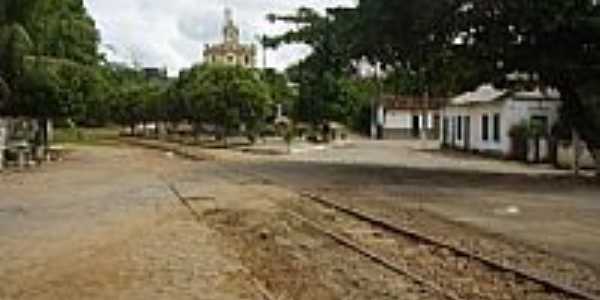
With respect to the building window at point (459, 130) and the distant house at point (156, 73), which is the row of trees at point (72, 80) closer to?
the building window at point (459, 130)

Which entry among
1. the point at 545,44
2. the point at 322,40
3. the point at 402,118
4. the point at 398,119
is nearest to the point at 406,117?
the point at 402,118

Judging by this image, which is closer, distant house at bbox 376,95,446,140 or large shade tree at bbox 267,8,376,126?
large shade tree at bbox 267,8,376,126

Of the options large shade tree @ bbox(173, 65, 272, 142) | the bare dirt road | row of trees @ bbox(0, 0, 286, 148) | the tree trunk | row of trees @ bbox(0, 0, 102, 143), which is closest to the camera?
the bare dirt road

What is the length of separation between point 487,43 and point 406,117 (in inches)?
2931

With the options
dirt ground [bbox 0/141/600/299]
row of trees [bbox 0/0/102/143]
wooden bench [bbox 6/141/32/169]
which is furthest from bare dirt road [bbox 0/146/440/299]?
row of trees [bbox 0/0/102/143]

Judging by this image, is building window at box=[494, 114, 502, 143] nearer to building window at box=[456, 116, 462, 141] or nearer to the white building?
the white building

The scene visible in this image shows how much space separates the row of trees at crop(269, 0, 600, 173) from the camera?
3388 centimetres

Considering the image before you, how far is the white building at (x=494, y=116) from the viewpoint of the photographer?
5397 centimetres

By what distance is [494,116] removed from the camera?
192 ft

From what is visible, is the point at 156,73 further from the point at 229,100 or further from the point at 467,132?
the point at 467,132

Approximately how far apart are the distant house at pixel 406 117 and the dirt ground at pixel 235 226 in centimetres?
6732

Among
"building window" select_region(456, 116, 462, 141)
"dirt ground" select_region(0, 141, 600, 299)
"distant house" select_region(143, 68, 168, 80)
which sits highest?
"distant house" select_region(143, 68, 168, 80)

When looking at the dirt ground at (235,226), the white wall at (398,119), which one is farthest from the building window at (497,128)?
the white wall at (398,119)

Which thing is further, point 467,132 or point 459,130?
point 459,130
